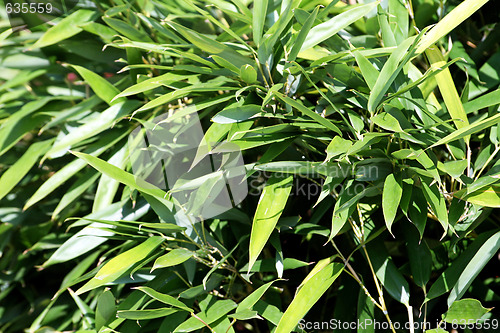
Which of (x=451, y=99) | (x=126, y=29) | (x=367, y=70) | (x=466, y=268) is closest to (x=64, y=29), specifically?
(x=126, y=29)

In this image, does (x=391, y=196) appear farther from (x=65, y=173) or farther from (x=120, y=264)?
(x=65, y=173)

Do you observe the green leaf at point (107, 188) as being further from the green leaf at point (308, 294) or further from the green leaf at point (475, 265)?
the green leaf at point (475, 265)

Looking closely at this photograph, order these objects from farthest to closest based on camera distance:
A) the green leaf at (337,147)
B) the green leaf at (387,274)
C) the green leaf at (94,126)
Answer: the green leaf at (94,126), the green leaf at (387,274), the green leaf at (337,147)

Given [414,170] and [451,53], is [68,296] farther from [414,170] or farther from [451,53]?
[451,53]

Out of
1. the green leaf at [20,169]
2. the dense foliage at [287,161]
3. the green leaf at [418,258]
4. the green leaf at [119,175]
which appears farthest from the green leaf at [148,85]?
the green leaf at [418,258]

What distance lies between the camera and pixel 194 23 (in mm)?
952

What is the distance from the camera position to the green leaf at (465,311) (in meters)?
0.60

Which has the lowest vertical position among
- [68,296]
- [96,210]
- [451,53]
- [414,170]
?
[68,296]

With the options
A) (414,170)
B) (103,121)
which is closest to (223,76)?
(103,121)

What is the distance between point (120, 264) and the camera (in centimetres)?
68

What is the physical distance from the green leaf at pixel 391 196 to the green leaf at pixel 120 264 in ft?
1.12

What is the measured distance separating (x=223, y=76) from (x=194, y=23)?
0.25 metres

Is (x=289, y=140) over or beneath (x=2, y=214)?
over

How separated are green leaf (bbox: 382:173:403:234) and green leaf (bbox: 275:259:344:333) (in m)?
0.14
